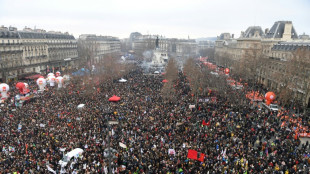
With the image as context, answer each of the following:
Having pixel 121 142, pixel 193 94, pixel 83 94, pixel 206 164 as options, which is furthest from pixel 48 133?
pixel 193 94

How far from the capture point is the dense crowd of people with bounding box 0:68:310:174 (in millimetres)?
16891

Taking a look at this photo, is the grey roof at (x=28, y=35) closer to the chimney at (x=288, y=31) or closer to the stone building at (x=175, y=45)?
the stone building at (x=175, y=45)

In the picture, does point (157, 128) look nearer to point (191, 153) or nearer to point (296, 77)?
point (191, 153)

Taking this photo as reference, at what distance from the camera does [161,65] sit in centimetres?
7712

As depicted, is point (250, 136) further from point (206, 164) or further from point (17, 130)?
point (17, 130)

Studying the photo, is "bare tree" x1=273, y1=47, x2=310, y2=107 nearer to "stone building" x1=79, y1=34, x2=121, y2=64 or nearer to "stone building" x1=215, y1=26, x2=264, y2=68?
"stone building" x1=215, y1=26, x2=264, y2=68

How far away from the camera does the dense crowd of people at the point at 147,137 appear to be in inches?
665

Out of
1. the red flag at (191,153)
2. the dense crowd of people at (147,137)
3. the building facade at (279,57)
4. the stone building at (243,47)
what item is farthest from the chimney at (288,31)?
the red flag at (191,153)

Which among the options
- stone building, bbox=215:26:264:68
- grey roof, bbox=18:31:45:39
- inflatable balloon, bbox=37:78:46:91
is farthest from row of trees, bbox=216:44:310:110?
grey roof, bbox=18:31:45:39

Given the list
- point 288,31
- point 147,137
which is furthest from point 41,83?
point 288,31

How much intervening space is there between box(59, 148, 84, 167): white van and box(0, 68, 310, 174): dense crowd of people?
1.32 feet

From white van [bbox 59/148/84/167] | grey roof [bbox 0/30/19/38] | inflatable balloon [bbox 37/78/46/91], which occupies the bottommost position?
white van [bbox 59/148/84/167]

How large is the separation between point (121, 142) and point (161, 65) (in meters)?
58.6

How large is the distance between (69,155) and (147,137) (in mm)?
7293
